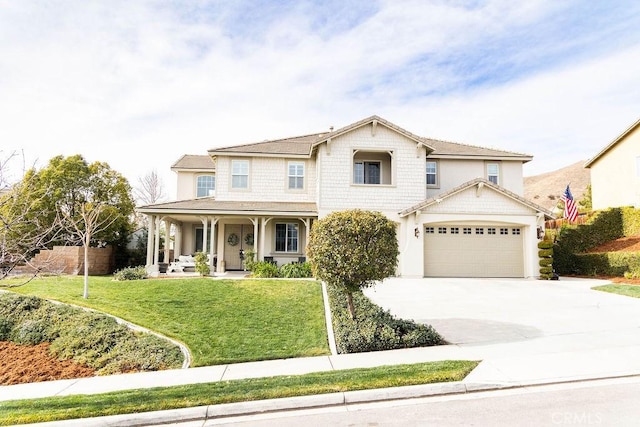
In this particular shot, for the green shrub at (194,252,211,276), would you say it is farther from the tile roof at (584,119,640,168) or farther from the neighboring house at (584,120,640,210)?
the tile roof at (584,119,640,168)

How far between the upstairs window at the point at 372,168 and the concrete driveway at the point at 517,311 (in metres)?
5.52

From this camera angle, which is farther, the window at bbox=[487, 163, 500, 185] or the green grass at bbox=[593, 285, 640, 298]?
the window at bbox=[487, 163, 500, 185]

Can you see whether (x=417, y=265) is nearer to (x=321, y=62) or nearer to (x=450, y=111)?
(x=450, y=111)

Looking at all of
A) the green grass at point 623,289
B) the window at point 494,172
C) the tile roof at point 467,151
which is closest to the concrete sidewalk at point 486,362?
the green grass at point 623,289

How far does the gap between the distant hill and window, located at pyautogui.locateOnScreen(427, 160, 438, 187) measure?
47.5m

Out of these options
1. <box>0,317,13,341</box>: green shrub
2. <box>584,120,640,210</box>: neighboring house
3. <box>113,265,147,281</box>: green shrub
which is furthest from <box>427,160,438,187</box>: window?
<box>0,317,13,341</box>: green shrub

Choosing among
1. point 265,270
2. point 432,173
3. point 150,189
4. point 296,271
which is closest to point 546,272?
point 432,173

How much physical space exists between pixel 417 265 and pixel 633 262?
871 cm

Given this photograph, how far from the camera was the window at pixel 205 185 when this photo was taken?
2212 centimetres

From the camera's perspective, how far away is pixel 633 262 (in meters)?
16.2

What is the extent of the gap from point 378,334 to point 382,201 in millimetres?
11028

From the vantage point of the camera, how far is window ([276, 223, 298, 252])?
65.5 ft

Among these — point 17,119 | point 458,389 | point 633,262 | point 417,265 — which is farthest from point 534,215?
point 17,119

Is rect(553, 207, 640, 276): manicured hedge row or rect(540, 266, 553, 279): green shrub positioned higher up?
rect(553, 207, 640, 276): manicured hedge row
